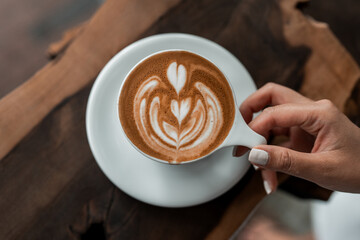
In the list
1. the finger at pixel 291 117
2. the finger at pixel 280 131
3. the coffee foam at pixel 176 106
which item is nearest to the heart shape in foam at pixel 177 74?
the coffee foam at pixel 176 106

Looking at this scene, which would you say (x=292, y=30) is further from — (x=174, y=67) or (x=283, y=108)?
(x=174, y=67)

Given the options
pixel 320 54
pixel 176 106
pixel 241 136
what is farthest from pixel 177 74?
pixel 320 54

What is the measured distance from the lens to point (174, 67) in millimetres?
762

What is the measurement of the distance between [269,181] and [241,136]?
23cm

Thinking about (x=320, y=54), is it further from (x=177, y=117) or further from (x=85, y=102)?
(x=85, y=102)

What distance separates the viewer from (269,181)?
34.6 inches

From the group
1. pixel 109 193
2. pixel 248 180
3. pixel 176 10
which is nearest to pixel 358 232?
pixel 248 180

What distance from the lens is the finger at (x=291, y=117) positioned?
78 cm

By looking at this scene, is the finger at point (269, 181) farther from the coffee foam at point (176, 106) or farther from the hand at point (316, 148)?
the coffee foam at point (176, 106)

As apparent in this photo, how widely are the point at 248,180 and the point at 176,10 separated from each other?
600 millimetres

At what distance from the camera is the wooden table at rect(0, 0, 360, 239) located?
35.1 inches

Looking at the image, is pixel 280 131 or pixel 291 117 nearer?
pixel 291 117

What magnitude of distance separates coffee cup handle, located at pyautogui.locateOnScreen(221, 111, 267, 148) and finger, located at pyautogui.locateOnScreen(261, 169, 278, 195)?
197 mm

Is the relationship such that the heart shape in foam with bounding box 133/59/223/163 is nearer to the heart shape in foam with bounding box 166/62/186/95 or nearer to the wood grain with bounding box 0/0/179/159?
the heart shape in foam with bounding box 166/62/186/95
